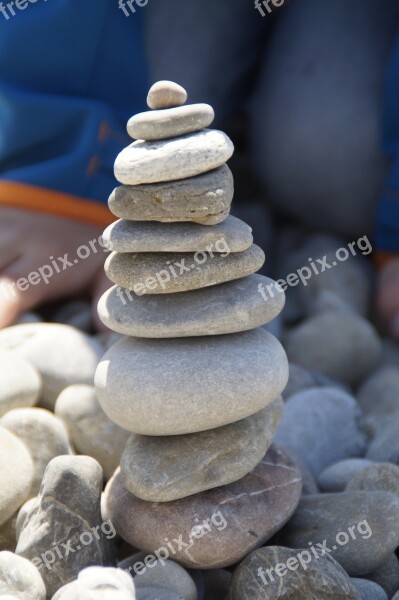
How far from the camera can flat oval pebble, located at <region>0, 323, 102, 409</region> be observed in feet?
6.32

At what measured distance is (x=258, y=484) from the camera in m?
1.46

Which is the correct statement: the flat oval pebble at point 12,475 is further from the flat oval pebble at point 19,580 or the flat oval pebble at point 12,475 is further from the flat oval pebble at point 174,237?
the flat oval pebble at point 174,237

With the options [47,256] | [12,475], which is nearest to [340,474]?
[12,475]

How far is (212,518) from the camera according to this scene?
1381mm

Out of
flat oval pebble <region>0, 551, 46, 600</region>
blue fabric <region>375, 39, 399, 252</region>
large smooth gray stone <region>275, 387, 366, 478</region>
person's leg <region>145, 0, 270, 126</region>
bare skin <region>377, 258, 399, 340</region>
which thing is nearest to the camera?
flat oval pebble <region>0, 551, 46, 600</region>

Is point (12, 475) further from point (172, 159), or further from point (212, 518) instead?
point (172, 159)

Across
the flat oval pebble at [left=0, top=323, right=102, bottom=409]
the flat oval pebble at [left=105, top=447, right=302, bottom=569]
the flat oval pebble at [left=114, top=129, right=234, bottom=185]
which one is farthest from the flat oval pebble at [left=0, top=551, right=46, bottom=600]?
the flat oval pebble at [left=0, top=323, right=102, bottom=409]

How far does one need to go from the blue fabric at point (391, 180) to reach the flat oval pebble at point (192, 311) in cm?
148

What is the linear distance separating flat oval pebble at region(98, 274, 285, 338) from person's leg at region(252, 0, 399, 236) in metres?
1.67

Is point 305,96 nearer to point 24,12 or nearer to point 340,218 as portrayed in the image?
point 340,218

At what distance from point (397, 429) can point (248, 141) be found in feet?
6.16

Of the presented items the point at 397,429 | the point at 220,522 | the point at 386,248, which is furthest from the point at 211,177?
the point at 386,248

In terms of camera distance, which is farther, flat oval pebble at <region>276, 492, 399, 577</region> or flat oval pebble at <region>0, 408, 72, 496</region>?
flat oval pebble at <region>0, 408, 72, 496</region>

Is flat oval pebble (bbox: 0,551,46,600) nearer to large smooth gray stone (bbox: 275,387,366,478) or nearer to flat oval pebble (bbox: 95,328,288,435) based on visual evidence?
flat oval pebble (bbox: 95,328,288,435)
